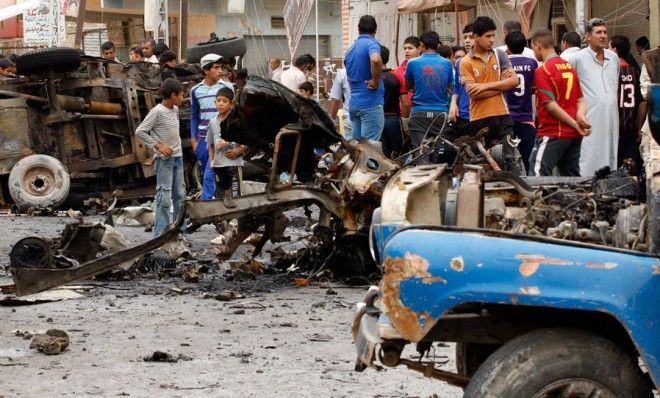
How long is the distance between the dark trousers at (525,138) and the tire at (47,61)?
6.34 meters

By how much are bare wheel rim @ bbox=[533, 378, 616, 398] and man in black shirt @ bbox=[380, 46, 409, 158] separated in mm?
10618

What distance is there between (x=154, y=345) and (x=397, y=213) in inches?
123

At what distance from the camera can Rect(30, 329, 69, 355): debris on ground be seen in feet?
25.6

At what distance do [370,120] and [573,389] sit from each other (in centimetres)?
962

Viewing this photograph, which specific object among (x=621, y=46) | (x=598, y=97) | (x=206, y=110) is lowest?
(x=206, y=110)

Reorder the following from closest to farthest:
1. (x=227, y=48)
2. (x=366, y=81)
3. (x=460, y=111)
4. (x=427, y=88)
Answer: (x=460, y=111), (x=427, y=88), (x=366, y=81), (x=227, y=48)

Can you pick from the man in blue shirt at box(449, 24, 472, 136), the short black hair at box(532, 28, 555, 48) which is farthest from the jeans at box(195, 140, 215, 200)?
the short black hair at box(532, 28, 555, 48)

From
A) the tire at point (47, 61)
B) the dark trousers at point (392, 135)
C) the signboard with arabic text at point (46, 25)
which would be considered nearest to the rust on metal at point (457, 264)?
the dark trousers at point (392, 135)

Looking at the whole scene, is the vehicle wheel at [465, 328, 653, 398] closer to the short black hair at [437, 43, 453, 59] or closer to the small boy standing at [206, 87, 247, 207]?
the small boy standing at [206, 87, 247, 207]

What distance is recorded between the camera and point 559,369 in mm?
4621

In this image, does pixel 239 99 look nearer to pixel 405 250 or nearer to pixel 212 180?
pixel 212 180

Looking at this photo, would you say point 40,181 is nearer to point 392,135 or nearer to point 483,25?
point 392,135

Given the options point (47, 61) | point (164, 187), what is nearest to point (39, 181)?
point (47, 61)

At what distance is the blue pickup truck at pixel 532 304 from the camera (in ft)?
15.0
